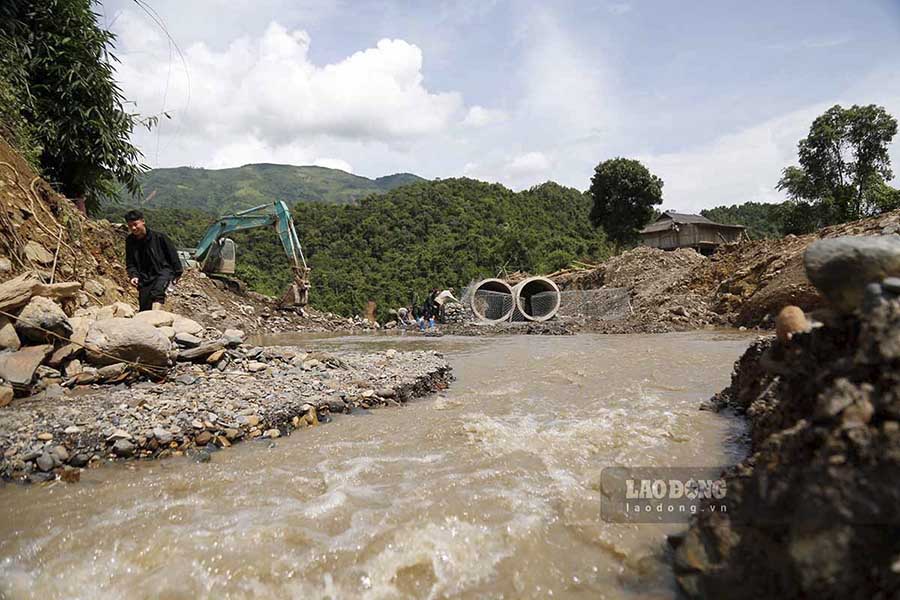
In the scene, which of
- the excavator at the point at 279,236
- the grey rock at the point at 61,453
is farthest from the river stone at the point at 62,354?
the excavator at the point at 279,236

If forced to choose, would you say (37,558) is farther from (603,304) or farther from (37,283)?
(603,304)

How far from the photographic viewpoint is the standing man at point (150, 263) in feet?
17.3

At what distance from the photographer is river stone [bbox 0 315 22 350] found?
3961mm

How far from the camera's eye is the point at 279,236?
18.4m

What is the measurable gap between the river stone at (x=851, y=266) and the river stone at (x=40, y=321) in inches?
209

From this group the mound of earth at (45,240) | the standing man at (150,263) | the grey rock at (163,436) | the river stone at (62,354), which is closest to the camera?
the grey rock at (163,436)

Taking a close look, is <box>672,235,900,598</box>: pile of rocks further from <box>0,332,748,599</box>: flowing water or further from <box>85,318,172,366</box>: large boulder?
<box>85,318,172,366</box>: large boulder

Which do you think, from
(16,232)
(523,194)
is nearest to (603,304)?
(16,232)

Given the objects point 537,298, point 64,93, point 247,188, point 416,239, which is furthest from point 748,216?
point 247,188

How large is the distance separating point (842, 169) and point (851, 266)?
26.7 meters

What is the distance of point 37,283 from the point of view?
4.30m

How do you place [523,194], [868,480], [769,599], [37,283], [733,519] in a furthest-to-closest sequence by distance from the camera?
[523,194] < [37,283] < [733,519] < [769,599] < [868,480]

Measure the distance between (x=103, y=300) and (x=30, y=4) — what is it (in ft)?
22.0

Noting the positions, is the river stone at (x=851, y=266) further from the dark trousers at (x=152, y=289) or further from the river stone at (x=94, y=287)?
the river stone at (x=94, y=287)
